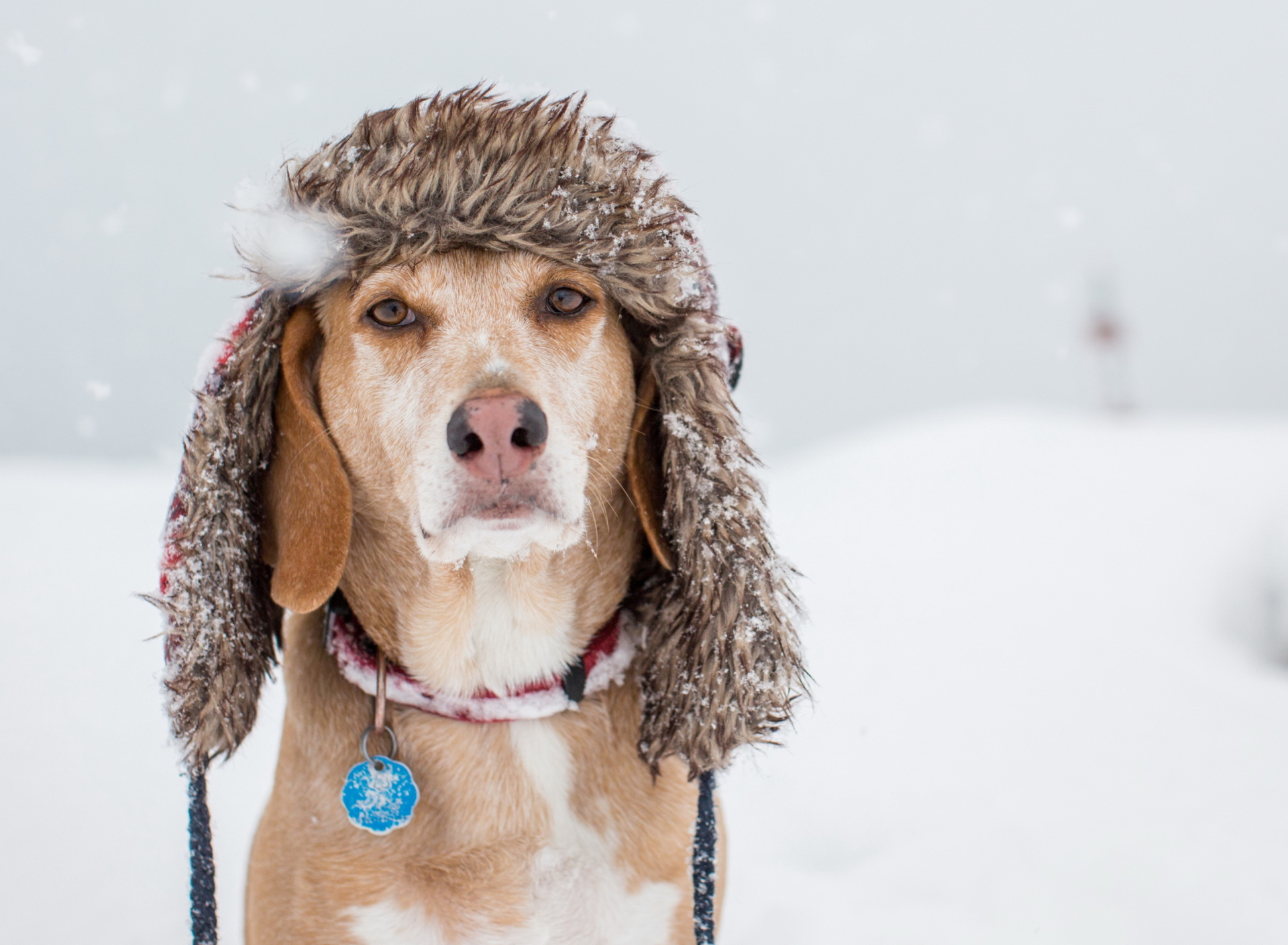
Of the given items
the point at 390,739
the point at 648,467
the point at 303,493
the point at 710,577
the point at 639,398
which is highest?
the point at 639,398

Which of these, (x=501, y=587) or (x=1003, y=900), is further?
(x=1003, y=900)

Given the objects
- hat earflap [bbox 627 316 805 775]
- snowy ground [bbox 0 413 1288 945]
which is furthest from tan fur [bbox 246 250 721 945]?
snowy ground [bbox 0 413 1288 945]

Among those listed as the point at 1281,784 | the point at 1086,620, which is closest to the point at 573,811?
the point at 1281,784

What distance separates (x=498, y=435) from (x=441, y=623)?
675 mm

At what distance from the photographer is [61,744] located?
4.77 metres

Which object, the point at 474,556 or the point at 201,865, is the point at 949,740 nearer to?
the point at 474,556

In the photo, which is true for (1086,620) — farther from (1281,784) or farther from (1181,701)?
(1281,784)

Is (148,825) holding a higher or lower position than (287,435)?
lower

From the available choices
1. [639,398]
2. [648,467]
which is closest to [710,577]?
[648,467]

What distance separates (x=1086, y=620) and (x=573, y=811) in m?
5.33

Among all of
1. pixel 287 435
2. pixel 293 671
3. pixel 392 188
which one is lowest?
pixel 293 671

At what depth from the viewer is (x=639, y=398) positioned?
2383 millimetres

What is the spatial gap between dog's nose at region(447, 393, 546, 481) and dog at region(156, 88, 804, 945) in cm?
12

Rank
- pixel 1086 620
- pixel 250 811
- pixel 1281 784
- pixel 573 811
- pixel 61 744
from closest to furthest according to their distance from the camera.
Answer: pixel 573 811 < pixel 1281 784 < pixel 250 811 < pixel 61 744 < pixel 1086 620
